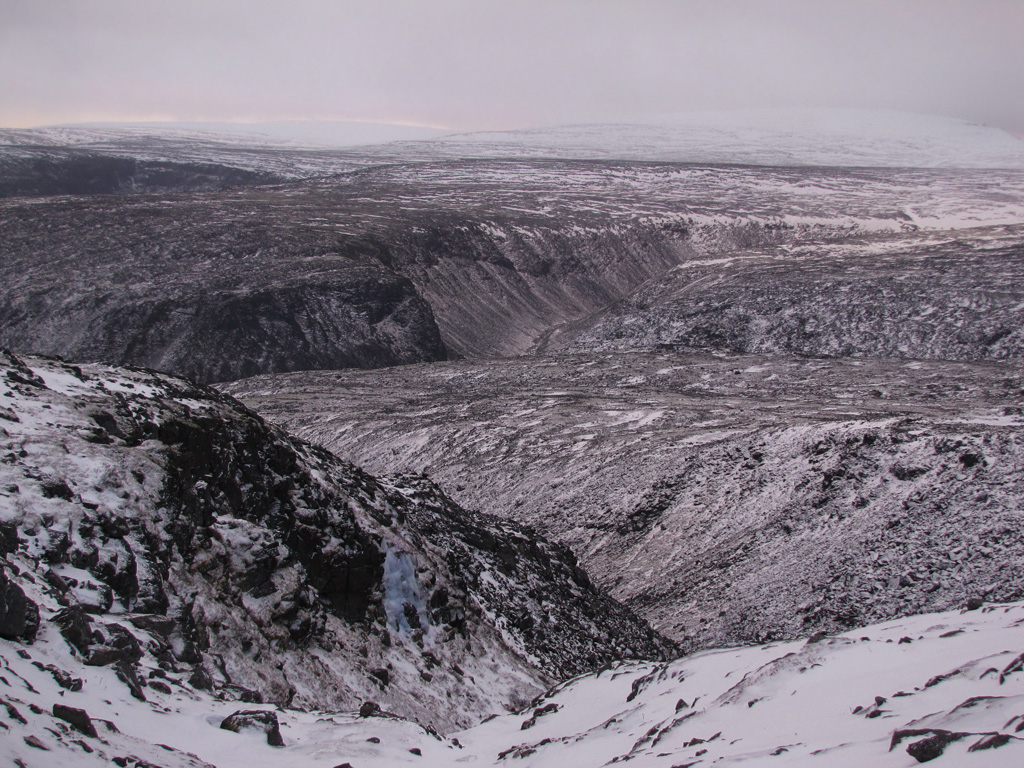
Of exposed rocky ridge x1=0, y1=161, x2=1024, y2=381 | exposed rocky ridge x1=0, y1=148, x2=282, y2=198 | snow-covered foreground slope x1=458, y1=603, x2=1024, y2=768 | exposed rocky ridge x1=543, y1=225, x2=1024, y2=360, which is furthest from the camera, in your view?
exposed rocky ridge x1=0, y1=148, x2=282, y2=198

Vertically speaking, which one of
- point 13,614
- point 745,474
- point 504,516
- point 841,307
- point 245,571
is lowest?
point 504,516

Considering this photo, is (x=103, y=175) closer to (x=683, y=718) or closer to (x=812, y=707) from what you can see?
(x=683, y=718)

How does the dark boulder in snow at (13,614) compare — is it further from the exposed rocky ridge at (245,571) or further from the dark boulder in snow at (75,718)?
the dark boulder in snow at (75,718)

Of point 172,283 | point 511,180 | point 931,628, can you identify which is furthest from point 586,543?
point 511,180

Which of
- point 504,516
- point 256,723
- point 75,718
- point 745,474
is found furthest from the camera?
point 504,516

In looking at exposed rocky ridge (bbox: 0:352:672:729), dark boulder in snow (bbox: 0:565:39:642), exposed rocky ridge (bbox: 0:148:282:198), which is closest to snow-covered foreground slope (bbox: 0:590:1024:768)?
dark boulder in snow (bbox: 0:565:39:642)

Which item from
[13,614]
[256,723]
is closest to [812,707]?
[256,723]

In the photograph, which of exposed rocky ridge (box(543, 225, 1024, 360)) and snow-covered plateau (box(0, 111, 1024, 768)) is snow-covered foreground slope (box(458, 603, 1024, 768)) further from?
exposed rocky ridge (box(543, 225, 1024, 360))
